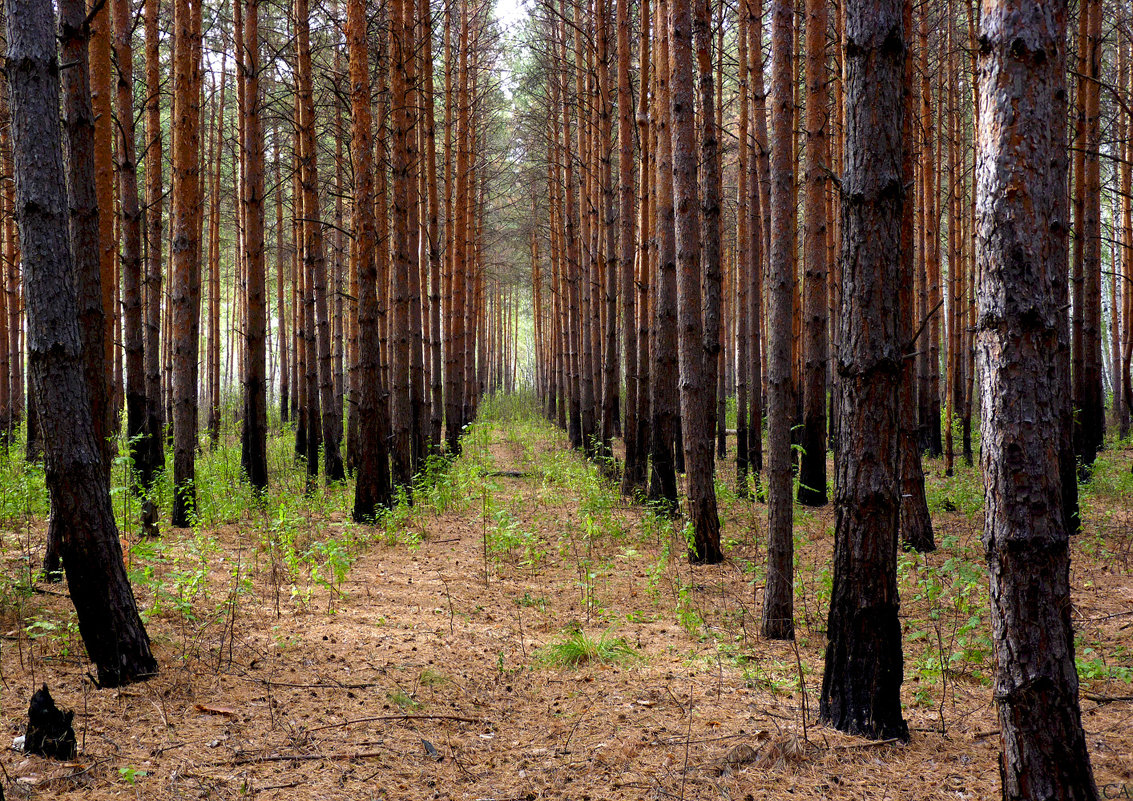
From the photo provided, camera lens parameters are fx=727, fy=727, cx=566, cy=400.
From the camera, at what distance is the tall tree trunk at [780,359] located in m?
4.55

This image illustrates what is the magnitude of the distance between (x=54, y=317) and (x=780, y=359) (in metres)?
4.29

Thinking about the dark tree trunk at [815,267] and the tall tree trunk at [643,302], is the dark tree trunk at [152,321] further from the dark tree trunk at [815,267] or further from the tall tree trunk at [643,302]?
the dark tree trunk at [815,267]

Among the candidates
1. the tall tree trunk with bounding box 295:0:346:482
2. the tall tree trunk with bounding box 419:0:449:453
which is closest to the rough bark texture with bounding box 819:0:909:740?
the tall tree trunk with bounding box 295:0:346:482

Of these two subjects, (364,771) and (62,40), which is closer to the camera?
(364,771)

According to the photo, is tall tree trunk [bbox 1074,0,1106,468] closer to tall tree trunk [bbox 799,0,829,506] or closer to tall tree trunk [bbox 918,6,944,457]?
tall tree trunk [bbox 918,6,944,457]

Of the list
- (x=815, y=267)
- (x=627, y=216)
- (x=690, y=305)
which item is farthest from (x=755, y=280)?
(x=690, y=305)

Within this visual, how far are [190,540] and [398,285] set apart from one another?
4318 millimetres

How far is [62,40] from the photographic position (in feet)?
15.2

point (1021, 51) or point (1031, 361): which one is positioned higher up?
point (1021, 51)

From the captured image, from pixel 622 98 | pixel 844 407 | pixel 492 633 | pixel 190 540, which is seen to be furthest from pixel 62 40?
pixel 622 98

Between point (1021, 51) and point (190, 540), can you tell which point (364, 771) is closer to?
point (1021, 51)

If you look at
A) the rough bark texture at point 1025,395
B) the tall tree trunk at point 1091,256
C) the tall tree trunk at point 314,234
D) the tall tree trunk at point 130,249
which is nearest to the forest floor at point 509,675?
the rough bark texture at point 1025,395

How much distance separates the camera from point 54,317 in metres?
3.38

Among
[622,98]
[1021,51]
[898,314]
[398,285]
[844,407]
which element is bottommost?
[844,407]
